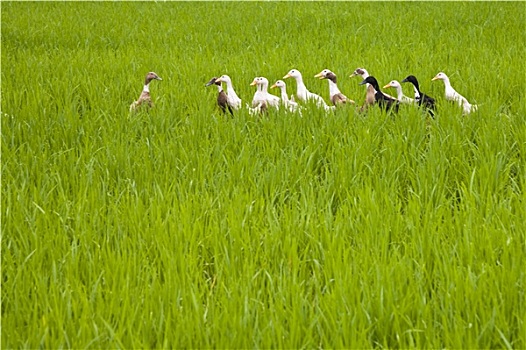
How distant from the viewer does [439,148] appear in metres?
3.76

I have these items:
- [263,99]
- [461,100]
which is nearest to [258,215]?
[263,99]

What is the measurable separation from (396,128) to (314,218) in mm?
1408

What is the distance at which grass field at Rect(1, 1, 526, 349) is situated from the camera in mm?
2133

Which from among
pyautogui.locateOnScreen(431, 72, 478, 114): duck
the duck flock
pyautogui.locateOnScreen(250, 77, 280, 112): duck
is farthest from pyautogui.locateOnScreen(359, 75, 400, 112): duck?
pyautogui.locateOnScreen(250, 77, 280, 112): duck

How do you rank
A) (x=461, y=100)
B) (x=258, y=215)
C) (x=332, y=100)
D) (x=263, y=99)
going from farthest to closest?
1. (x=332, y=100)
2. (x=263, y=99)
3. (x=461, y=100)
4. (x=258, y=215)

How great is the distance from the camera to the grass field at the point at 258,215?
7.00ft

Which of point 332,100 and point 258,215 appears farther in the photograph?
point 332,100

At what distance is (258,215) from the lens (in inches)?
119

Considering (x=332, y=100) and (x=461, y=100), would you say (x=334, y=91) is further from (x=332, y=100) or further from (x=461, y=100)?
(x=461, y=100)

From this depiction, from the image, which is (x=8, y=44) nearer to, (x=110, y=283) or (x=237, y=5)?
(x=237, y=5)

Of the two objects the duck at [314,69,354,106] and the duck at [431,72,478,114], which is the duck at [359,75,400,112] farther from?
the duck at [431,72,478,114]

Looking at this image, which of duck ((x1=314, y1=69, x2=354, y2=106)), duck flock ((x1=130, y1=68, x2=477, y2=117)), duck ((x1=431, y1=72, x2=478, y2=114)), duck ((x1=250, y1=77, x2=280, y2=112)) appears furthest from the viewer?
duck ((x1=314, y1=69, x2=354, y2=106))

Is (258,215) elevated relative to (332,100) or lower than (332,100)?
lower

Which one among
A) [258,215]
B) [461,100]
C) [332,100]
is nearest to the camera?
[258,215]
